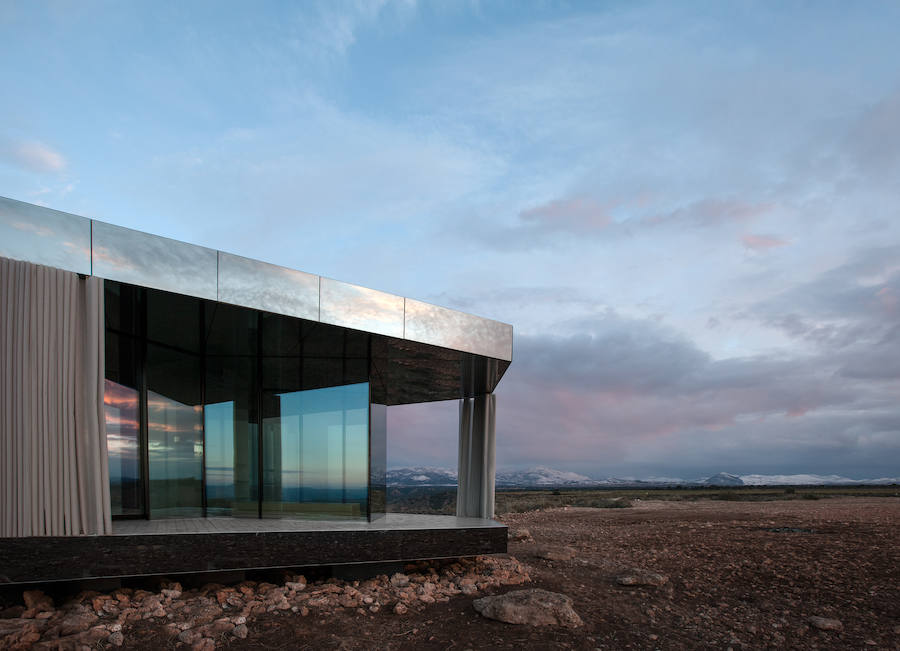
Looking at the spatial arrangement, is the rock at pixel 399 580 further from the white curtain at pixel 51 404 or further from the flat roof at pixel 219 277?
the white curtain at pixel 51 404

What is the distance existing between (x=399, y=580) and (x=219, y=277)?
499 cm

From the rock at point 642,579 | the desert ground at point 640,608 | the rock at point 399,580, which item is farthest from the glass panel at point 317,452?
the rock at point 642,579

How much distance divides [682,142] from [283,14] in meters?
9.41

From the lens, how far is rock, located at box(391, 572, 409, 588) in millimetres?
7772

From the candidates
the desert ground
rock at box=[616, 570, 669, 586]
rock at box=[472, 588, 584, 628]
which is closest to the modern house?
the desert ground

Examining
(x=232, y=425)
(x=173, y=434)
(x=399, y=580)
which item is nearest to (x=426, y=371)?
(x=232, y=425)

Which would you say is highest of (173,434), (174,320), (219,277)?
(219,277)

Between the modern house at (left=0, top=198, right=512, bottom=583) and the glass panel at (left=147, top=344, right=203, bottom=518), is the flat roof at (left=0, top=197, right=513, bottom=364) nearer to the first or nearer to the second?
the modern house at (left=0, top=198, right=512, bottom=583)

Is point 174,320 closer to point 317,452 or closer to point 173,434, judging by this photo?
point 173,434

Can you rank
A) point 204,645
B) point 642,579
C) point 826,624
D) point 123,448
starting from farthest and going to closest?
1. point 642,579
2. point 123,448
3. point 826,624
4. point 204,645

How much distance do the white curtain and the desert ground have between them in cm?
114

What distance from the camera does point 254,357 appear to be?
9102 mm

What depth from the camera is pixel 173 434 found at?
8781 mm

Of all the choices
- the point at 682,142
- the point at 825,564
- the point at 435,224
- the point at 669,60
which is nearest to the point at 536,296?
the point at 435,224
